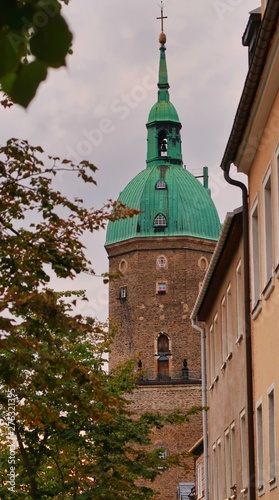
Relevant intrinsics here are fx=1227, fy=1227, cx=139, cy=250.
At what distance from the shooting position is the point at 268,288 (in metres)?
14.9

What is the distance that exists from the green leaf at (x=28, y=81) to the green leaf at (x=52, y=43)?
3 centimetres

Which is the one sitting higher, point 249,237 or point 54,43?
point 249,237

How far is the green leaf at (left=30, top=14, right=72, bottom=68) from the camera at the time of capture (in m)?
2.70

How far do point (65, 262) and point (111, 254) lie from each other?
69555mm

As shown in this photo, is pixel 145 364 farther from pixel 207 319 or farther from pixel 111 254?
pixel 207 319

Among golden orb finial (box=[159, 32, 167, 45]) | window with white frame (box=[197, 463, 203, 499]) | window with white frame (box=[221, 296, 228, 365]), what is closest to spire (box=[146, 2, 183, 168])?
golden orb finial (box=[159, 32, 167, 45])

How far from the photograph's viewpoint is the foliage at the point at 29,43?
271 cm

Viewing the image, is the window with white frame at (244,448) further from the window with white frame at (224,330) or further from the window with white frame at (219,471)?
the window with white frame at (219,471)

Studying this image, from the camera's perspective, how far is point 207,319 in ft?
97.6

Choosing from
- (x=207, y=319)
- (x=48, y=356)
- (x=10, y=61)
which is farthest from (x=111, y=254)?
(x=10, y=61)

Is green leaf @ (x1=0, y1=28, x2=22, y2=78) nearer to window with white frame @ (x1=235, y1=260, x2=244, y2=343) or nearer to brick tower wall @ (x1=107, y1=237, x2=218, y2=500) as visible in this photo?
window with white frame @ (x1=235, y1=260, x2=244, y2=343)

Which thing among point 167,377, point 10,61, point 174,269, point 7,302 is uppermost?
point 174,269

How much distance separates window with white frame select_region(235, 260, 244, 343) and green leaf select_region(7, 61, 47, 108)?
17.1 meters

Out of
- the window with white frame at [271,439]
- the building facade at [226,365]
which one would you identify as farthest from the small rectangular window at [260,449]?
the building facade at [226,365]
